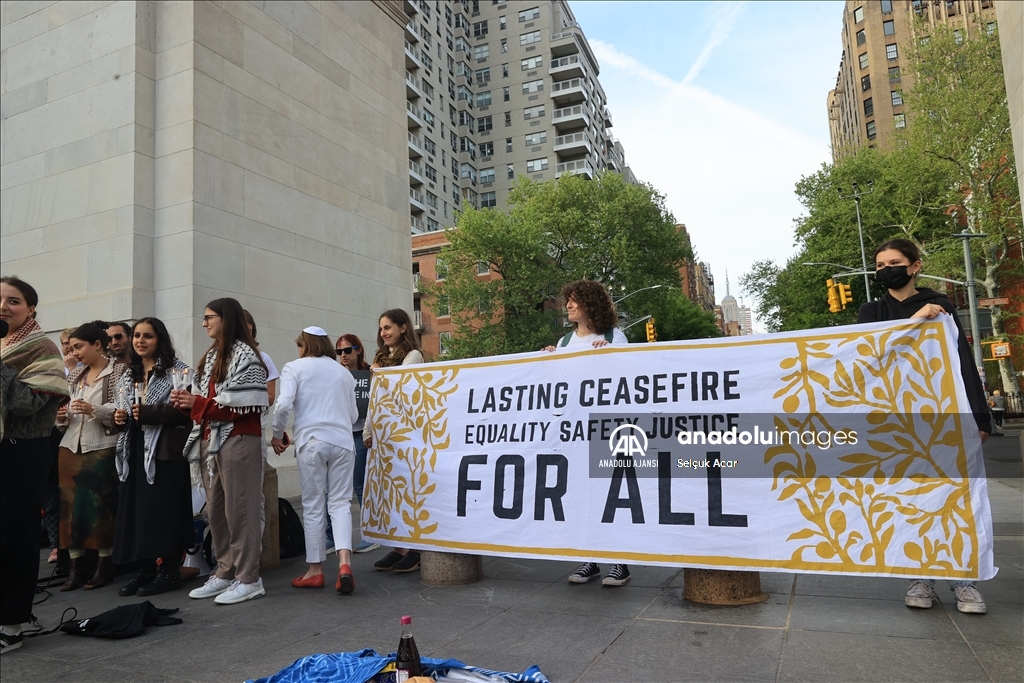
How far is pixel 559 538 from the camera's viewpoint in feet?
15.8

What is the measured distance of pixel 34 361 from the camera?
4.25 m

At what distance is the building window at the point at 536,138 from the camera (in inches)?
2518

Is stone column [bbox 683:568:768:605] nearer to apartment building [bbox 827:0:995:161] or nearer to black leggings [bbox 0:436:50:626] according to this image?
black leggings [bbox 0:436:50:626]

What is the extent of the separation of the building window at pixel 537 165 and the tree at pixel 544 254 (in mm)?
21970

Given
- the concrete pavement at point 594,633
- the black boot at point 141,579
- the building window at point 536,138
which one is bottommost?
the concrete pavement at point 594,633

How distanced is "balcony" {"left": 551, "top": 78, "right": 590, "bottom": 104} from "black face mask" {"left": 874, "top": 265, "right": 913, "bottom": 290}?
A: 63902 millimetres

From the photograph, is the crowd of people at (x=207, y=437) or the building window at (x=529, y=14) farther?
the building window at (x=529, y=14)

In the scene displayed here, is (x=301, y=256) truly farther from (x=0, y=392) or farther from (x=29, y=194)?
(x=0, y=392)

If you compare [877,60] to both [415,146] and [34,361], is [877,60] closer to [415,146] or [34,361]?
[415,146]

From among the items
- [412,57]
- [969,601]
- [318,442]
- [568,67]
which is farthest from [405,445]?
[568,67]

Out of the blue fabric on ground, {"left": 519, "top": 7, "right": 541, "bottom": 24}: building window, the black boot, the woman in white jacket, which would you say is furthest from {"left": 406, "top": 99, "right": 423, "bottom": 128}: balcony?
the blue fabric on ground

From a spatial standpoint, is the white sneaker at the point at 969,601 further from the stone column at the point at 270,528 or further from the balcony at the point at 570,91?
the balcony at the point at 570,91

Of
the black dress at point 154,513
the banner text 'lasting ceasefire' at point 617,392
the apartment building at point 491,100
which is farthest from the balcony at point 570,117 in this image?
the black dress at point 154,513

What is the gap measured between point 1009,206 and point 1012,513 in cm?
1279
